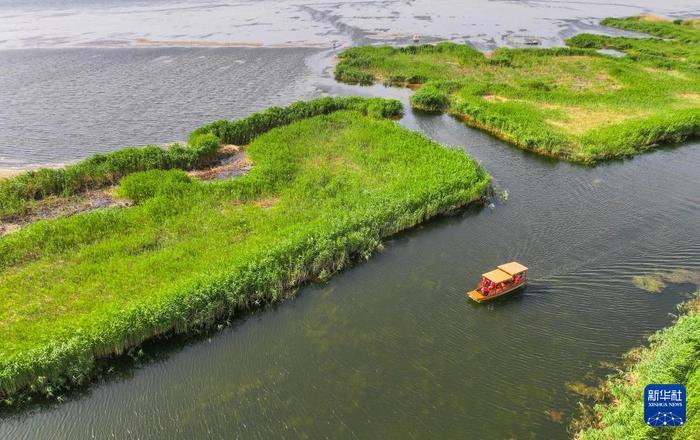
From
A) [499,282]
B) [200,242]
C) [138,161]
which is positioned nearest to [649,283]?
[499,282]

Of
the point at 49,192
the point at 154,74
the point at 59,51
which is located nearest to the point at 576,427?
the point at 49,192

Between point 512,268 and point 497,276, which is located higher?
point 512,268

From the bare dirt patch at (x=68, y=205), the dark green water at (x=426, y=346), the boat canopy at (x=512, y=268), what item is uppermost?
the bare dirt patch at (x=68, y=205)

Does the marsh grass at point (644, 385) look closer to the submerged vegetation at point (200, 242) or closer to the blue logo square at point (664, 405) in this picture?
the blue logo square at point (664, 405)

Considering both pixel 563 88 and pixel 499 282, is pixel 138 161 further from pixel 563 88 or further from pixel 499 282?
pixel 563 88

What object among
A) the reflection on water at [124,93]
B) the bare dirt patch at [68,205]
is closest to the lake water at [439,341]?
the bare dirt patch at [68,205]
